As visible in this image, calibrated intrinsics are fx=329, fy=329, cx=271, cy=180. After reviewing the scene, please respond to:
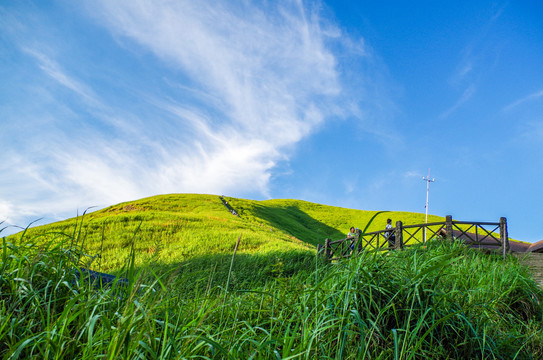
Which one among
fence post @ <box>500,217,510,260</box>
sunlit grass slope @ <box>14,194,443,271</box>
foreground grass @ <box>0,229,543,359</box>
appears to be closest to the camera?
foreground grass @ <box>0,229,543,359</box>

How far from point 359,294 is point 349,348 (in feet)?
2.04

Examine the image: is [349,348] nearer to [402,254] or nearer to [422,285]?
[422,285]

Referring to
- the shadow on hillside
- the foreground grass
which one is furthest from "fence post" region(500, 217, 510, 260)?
the shadow on hillside

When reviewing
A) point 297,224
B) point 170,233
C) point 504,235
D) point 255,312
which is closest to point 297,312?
point 255,312

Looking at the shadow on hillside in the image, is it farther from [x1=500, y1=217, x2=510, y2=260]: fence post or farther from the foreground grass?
the foreground grass

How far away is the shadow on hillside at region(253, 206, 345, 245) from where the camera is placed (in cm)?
4553

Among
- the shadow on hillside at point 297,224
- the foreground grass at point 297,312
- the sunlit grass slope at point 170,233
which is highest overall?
the shadow on hillside at point 297,224

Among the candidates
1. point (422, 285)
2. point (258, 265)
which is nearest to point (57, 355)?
point (422, 285)

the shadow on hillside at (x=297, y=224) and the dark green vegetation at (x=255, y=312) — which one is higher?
the shadow on hillside at (x=297, y=224)

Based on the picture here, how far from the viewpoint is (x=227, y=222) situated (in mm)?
32781

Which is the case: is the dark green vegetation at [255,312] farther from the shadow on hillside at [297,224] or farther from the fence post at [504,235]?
the shadow on hillside at [297,224]

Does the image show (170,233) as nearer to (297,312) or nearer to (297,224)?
(297,312)

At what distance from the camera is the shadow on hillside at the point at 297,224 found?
1793 inches

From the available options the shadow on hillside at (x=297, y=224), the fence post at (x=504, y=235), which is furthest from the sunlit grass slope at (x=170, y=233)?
the fence post at (x=504, y=235)
